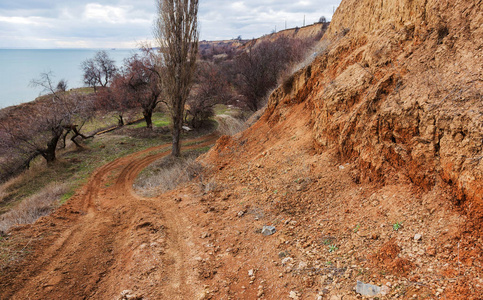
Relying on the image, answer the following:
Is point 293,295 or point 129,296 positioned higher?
point 293,295

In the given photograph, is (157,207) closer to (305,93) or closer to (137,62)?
(305,93)

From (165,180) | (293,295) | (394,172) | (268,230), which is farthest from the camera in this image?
(165,180)

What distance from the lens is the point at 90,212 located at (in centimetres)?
912

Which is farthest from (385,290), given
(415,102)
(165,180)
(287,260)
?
(165,180)

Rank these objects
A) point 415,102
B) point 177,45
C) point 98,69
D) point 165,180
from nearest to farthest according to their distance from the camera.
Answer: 1. point 415,102
2. point 165,180
3. point 177,45
4. point 98,69

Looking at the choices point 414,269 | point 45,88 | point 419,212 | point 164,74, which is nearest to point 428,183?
point 419,212

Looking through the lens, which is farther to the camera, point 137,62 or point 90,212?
point 137,62

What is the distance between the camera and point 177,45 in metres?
14.1

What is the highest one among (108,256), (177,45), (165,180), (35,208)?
(177,45)

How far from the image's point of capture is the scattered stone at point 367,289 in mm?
3102

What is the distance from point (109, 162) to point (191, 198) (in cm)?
1045

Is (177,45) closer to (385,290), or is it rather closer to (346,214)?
(346,214)

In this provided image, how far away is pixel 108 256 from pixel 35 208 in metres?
5.97

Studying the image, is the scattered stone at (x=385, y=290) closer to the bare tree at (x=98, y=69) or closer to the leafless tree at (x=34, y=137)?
the leafless tree at (x=34, y=137)
